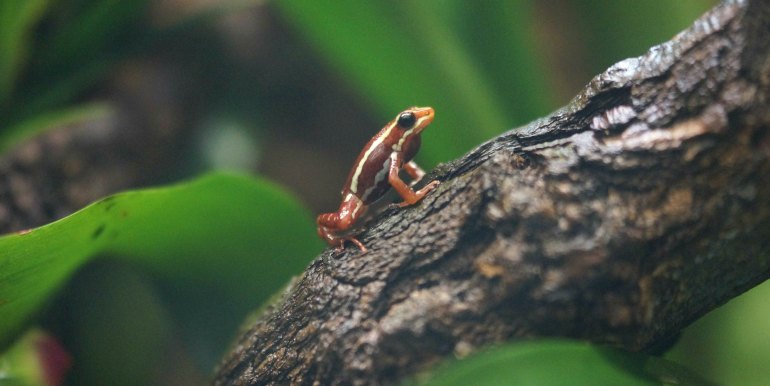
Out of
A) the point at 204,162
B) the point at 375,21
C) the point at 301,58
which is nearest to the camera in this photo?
the point at 375,21

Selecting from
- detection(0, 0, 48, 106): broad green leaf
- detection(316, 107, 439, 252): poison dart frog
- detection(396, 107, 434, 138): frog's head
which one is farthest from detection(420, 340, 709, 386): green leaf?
detection(0, 0, 48, 106): broad green leaf

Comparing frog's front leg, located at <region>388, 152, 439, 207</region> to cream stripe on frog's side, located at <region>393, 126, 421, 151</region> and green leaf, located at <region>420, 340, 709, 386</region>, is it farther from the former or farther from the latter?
green leaf, located at <region>420, 340, 709, 386</region>

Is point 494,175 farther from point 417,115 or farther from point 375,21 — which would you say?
point 375,21

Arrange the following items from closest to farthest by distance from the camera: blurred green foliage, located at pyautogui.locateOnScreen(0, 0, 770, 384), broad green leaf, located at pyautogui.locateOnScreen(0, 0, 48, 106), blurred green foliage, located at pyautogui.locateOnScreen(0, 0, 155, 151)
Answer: blurred green foliage, located at pyautogui.locateOnScreen(0, 0, 770, 384) → broad green leaf, located at pyautogui.locateOnScreen(0, 0, 48, 106) → blurred green foliage, located at pyautogui.locateOnScreen(0, 0, 155, 151)

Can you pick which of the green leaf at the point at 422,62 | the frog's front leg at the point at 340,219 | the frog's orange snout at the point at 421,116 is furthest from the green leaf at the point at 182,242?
the green leaf at the point at 422,62

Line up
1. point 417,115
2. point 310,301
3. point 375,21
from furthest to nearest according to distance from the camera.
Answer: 1. point 375,21
2. point 417,115
3. point 310,301

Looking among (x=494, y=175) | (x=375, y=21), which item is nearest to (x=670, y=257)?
(x=494, y=175)
